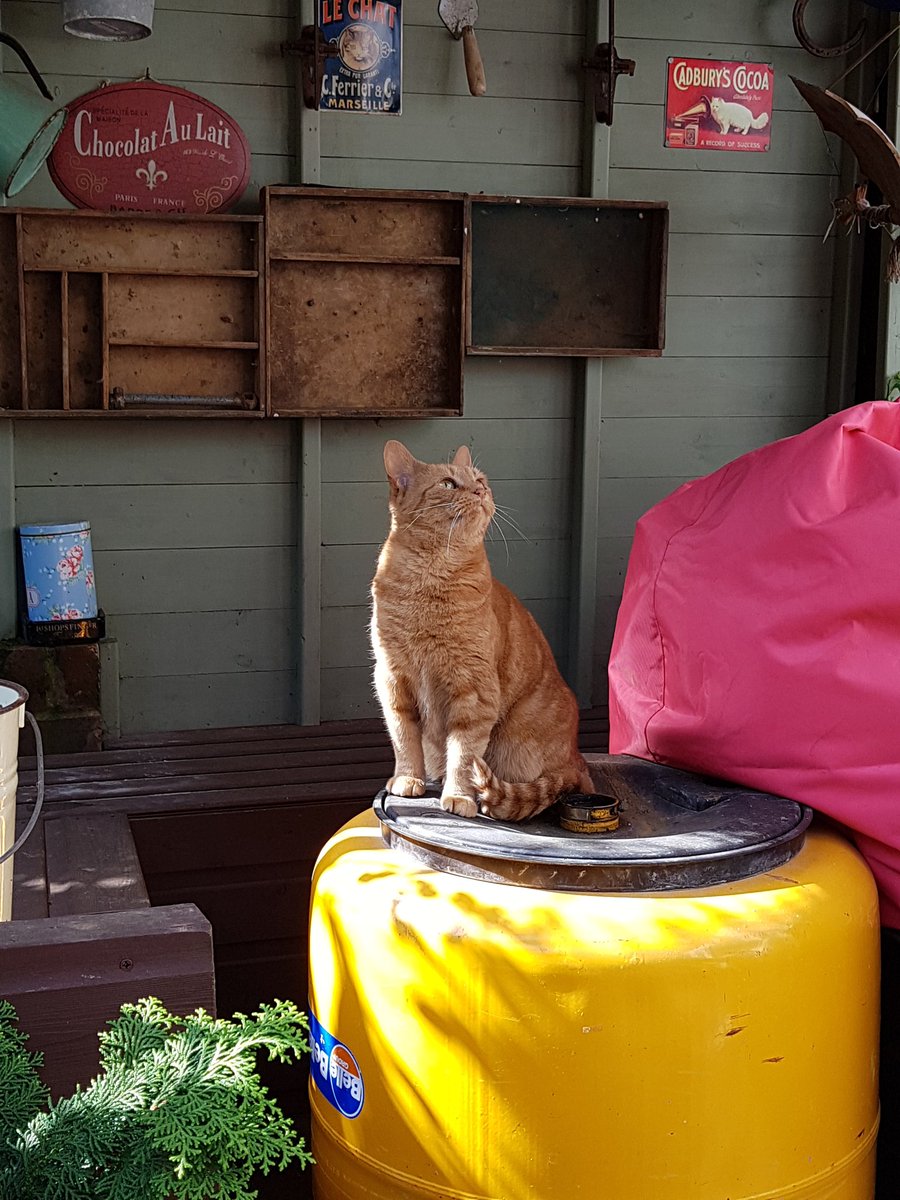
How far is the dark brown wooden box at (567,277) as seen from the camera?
3758 millimetres

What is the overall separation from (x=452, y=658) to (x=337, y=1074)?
0.73m

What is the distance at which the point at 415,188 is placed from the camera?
3705 millimetres

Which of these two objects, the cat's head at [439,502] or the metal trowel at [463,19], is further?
the metal trowel at [463,19]

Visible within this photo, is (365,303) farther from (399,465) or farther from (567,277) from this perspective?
(399,465)

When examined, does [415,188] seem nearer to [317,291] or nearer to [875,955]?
[317,291]

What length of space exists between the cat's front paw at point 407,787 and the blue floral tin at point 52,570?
1.58 meters

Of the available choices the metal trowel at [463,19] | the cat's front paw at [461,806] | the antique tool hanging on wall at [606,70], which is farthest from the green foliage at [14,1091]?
the antique tool hanging on wall at [606,70]

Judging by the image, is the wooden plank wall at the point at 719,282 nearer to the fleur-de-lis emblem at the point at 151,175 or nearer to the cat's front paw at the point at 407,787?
the fleur-de-lis emblem at the point at 151,175

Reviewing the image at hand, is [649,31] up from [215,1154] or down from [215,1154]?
up

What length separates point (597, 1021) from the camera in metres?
1.69

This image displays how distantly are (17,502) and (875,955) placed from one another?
260 centimetres

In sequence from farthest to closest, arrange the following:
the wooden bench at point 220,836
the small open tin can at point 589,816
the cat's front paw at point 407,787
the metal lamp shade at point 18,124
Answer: the wooden bench at point 220,836 < the metal lamp shade at point 18,124 < the cat's front paw at point 407,787 < the small open tin can at point 589,816

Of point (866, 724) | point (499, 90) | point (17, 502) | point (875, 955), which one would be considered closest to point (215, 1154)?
point (875, 955)

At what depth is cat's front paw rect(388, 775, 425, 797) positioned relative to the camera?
222 centimetres
